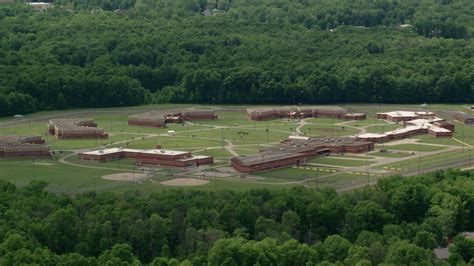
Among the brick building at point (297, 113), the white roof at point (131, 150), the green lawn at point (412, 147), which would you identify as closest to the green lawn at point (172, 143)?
the white roof at point (131, 150)

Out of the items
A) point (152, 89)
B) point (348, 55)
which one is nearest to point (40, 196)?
point (152, 89)

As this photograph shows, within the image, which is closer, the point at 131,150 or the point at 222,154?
the point at 131,150

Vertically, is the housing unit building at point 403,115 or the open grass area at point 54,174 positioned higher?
the housing unit building at point 403,115

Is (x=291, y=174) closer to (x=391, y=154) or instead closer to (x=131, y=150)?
(x=391, y=154)

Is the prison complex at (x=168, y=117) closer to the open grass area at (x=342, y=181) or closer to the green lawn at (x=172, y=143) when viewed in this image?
the green lawn at (x=172, y=143)

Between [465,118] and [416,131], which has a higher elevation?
[465,118]

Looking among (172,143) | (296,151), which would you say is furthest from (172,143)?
(296,151)

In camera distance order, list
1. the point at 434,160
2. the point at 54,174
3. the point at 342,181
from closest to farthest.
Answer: the point at 342,181 < the point at 54,174 < the point at 434,160
